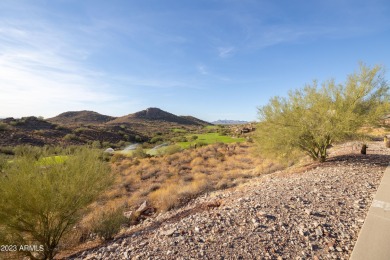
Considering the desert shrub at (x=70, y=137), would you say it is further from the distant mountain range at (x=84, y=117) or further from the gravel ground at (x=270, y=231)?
the distant mountain range at (x=84, y=117)

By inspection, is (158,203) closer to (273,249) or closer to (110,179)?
(110,179)

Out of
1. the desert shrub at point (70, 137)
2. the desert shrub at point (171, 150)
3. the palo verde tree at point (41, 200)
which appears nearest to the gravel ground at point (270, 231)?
the palo verde tree at point (41, 200)

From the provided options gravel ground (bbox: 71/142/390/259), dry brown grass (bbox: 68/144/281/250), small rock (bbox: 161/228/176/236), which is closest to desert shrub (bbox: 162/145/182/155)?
dry brown grass (bbox: 68/144/281/250)

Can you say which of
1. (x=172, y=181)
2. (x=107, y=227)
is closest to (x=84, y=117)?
(x=172, y=181)

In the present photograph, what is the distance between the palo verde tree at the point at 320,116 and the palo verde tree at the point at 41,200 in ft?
34.0

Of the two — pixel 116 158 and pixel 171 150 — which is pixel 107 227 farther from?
pixel 171 150

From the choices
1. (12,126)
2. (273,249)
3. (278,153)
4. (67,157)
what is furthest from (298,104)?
(12,126)

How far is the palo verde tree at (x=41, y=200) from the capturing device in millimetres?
6176

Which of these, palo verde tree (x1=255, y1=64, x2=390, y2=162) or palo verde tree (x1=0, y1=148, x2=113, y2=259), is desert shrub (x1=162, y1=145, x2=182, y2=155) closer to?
palo verde tree (x1=255, y1=64, x2=390, y2=162)

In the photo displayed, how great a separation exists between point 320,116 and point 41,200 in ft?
43.5

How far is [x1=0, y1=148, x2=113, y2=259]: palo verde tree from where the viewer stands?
6176 millimetres

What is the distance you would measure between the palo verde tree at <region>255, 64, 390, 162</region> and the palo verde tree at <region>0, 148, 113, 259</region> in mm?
10367

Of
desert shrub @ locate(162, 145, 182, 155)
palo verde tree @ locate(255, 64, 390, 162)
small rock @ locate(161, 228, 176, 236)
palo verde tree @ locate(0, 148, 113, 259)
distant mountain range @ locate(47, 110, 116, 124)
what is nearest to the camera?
small rock @ locate(161, 228, 176, 236)

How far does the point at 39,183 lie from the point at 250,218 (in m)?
6.20
